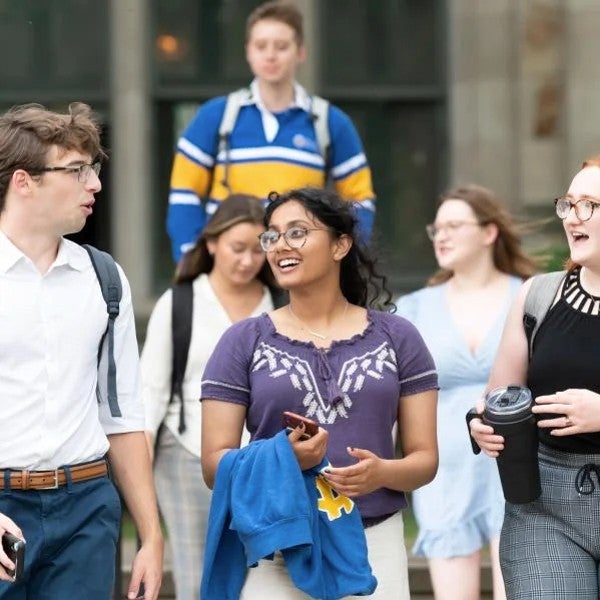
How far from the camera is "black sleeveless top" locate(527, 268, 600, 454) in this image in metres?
5.87

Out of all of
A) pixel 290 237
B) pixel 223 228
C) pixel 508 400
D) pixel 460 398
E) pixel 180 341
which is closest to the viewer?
pixel 508 400

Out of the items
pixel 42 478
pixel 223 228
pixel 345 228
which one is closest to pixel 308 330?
pixel 345 228

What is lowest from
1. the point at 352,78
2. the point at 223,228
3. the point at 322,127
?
the point at 223,228

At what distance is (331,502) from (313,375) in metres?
0.39

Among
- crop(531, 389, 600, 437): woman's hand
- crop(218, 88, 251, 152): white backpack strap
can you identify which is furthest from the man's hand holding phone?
crop(218, 88, 251, 152): white backpack strap

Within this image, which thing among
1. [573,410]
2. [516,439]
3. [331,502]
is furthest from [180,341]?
[573,410]

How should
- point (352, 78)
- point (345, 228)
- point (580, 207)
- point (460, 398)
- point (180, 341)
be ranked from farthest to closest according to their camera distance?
point (352, 78) → point (460, 398) → point (180, 341) → point (345, 228) → point (580, 207)

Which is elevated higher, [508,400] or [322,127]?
[322,127]

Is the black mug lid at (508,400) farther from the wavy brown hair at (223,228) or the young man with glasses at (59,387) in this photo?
the wavy brown hair at (223,228)

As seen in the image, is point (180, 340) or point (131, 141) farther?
point (131, 141)

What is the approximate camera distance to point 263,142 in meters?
8.66

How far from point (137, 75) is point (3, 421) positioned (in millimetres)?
6636

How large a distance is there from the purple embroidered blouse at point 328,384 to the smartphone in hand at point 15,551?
89 cm

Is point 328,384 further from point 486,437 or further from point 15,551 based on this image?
point 15,551
